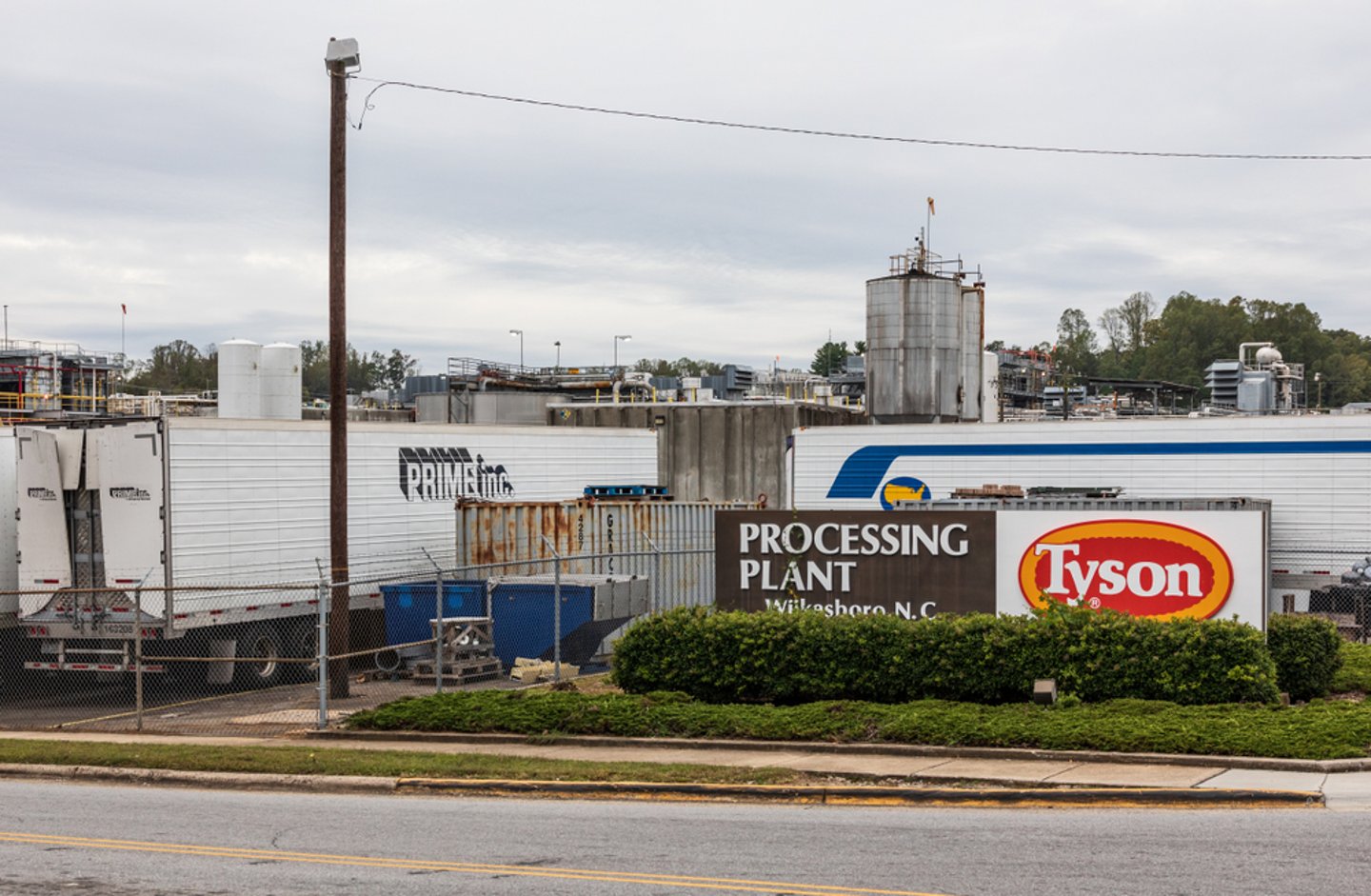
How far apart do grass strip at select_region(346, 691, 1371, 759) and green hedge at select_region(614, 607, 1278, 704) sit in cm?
49

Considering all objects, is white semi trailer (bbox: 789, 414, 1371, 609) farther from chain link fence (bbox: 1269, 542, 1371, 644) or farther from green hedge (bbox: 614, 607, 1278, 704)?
green hedge (bbox: 614, 607, 1278, 704)

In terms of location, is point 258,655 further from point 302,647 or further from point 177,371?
point 177,371

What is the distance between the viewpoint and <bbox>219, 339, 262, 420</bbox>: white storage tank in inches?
1129

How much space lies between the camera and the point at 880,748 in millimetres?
15500

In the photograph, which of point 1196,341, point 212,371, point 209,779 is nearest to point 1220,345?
point 1196,341

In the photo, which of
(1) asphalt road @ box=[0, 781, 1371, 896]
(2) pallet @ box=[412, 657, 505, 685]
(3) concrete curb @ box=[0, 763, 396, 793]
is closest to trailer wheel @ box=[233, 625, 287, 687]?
(2) pallet @ box=[412, 657, 505, 685]

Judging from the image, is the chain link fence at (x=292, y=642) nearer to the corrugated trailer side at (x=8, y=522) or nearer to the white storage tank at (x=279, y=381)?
the corrugated trailer side at (x=8, y=522)

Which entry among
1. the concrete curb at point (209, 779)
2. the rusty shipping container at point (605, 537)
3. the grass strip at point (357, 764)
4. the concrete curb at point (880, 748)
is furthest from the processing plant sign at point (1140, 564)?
the rusty shipping container at point (605, 537)

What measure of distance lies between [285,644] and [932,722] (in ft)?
42.9

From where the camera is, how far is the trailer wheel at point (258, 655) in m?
23.6

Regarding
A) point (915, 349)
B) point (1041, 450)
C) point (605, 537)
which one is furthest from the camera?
point (915, 349)

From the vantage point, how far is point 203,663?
24.1 metres

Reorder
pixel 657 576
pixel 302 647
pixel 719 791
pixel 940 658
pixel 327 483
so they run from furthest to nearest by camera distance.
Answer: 1. pixel 657 576
2. pixel 327 483
3. pixel 302 647
4. pixel 940 658
5. pixel 719 791

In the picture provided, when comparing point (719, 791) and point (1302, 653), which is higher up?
point (1302, 653)
